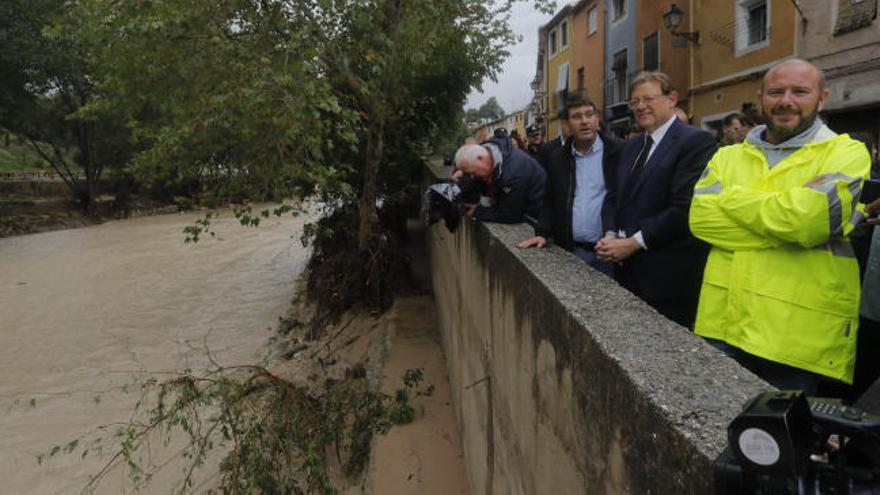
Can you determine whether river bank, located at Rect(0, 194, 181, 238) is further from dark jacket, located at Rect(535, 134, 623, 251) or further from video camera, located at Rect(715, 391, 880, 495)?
video camera, located at Rect(715, 391, 880, 495)

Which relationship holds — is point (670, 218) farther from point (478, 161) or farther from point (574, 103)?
point (478, 161)

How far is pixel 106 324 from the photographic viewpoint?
13.1 m

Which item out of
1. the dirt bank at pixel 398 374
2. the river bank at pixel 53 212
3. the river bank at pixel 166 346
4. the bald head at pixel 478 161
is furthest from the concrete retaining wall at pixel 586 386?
the river bank at pixel 53 212

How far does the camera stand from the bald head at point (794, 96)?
7.11 ft

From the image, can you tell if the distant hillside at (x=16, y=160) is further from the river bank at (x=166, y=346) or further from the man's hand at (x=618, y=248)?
the man's hand at (x=618, y=248)

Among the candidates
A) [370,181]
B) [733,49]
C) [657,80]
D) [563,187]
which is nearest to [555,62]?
[733,49]

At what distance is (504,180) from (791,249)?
7.01 ft

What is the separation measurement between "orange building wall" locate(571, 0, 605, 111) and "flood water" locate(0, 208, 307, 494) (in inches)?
502

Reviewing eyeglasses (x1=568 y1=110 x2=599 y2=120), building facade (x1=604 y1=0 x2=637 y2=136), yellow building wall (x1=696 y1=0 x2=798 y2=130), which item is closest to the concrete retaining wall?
eyeglasses (x1=568 y1=110 x2=599 y2=120)

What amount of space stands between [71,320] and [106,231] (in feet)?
55.0

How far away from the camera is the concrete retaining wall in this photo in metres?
1.30

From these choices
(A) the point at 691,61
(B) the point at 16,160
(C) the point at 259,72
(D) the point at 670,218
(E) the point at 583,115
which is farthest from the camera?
(B) the point at 16,160

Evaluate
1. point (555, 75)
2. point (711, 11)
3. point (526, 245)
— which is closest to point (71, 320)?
point (526, 245)

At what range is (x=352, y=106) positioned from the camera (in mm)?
8969
